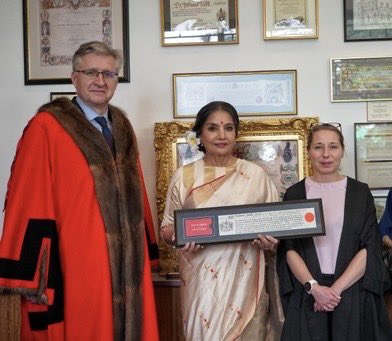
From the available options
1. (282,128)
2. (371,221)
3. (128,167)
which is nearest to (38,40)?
(128,167)

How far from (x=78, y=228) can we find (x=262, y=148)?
43.4 inches

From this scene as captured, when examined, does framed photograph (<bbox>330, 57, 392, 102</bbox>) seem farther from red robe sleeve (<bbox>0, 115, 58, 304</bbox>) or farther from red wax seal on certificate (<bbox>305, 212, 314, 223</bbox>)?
red robe sleeve (<bbox>0, 115, 58, 304</bbox>)

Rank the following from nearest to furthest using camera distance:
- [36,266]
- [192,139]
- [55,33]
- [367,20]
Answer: [36,266], [192,139], [367,20], [55,33]

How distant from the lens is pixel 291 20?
2.76 m

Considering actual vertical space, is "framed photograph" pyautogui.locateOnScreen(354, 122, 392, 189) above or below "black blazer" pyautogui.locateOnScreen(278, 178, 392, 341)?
above

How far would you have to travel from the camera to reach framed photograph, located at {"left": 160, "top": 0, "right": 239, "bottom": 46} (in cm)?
278

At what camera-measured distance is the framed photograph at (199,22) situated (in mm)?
2779

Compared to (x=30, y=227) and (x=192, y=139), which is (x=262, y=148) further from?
(x=30, y=227)

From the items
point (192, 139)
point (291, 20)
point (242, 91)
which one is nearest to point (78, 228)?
point (192, 139)

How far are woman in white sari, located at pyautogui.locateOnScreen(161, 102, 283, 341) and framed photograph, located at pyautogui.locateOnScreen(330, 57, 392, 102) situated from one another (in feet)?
2.33

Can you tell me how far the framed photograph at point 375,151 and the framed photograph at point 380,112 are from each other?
3 centimetres

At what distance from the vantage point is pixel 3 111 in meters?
2.88

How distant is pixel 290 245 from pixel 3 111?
167 cm

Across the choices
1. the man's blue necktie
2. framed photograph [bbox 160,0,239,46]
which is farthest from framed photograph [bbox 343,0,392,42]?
the man's blue necktie
